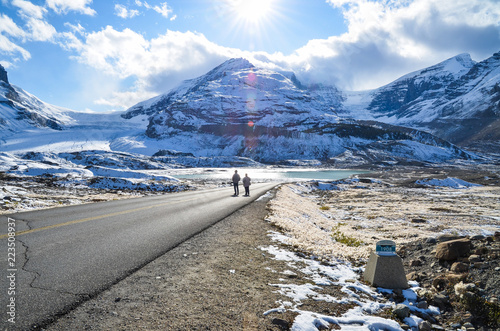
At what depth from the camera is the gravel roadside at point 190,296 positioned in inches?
154

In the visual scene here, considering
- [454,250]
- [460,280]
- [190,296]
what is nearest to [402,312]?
[460,280]

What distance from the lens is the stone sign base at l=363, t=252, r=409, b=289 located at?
593cm

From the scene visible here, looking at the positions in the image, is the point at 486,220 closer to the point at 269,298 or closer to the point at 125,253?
the point at 269,298

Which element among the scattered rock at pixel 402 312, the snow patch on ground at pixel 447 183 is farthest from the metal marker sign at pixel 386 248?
the snow patch on ground at pixel 447 183

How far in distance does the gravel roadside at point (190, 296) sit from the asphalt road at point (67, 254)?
1.23ft

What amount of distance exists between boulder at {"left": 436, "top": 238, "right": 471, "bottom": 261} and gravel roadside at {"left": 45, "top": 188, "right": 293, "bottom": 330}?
13.2 ft

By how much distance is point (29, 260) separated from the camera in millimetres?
5895

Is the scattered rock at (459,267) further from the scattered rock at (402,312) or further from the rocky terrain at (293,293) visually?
the scattered rock at (402,312)

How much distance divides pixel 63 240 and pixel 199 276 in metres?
4.76

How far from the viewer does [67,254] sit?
645 cm

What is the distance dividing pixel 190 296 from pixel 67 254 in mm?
3804

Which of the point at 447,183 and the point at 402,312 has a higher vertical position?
the point at 402,312

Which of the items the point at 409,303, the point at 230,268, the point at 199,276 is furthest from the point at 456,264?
the point at 199,276

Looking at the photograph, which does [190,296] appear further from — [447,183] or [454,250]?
[447,183]
